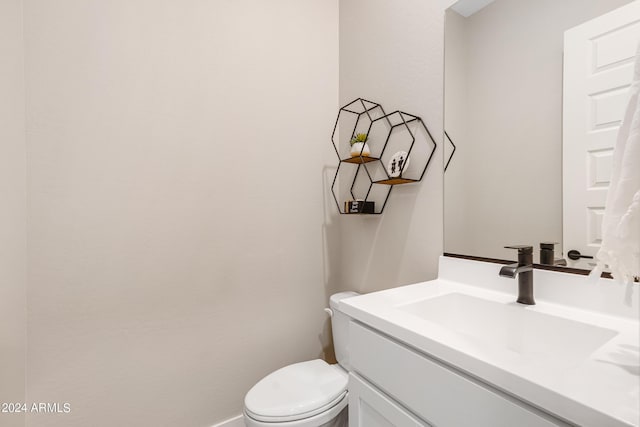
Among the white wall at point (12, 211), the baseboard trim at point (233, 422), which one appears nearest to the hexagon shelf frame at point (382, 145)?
the baseboard trim at point (233, 422)

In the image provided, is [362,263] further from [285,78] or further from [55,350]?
[55,350]

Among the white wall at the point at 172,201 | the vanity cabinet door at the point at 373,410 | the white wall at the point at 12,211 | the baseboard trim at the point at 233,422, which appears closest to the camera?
the vanity cabinet door at the point at 373,410

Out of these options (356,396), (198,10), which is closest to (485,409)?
(356,396)

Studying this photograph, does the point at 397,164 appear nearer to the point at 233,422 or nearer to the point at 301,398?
the point at 301,398

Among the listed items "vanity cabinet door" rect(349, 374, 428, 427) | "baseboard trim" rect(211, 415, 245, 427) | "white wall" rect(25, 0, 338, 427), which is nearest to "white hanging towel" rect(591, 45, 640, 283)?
"vanity cabinet door" rect(349, 374, 428, 427)

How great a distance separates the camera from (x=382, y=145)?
4.76 ft

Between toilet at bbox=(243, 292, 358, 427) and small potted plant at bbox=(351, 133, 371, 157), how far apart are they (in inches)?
41.0

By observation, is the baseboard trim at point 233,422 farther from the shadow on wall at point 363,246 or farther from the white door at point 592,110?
the white door at point 592,110

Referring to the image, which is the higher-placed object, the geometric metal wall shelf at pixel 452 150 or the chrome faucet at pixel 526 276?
the geometric metal wall shelf at pixel 452 150

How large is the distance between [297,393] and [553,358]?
0.94 metres

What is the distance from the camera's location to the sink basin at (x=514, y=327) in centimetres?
67

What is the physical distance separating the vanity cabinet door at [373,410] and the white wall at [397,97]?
1.90ft

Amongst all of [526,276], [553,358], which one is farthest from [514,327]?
[553,358]

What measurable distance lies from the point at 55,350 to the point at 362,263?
4.49 ft
